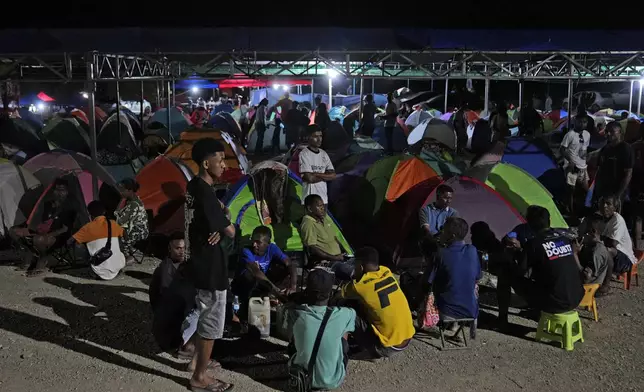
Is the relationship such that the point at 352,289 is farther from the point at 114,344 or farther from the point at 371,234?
the point at 371,234

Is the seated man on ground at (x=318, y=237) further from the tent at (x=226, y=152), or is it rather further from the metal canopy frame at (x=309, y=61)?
the metal canopy frame at (x=309, y=61)

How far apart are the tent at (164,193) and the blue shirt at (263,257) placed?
8.39ft

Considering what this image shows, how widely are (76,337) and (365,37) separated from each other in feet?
21.7

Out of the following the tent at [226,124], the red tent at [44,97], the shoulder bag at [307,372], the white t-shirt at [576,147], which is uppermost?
the red tent at [44,97]

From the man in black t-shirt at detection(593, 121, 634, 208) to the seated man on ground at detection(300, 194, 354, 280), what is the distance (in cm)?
393

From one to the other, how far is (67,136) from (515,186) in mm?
10596

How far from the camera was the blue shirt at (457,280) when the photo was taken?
203 inches

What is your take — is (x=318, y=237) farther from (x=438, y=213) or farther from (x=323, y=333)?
(x=323, y=333)

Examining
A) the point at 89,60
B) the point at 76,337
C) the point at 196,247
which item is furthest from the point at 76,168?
the point at 196,247

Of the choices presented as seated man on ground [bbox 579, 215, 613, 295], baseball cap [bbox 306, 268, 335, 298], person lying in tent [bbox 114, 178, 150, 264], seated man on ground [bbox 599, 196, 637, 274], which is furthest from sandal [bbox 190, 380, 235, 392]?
seated man on ground [bbox 599, 196, 637, 274]

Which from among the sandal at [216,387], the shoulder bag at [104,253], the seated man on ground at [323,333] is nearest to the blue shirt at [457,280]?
the seated man on ground at [323,333]

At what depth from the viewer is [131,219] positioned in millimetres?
7520

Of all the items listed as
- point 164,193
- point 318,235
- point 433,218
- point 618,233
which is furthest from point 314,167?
point 618,233

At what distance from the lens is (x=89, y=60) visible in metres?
8.60
